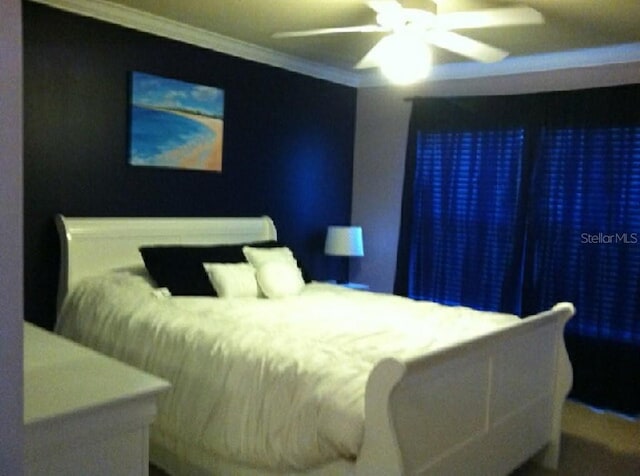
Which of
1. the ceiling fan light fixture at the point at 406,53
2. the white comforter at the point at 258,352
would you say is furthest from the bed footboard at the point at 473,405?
the ceiling fan light fixture at the point at 406,53

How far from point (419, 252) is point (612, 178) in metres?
1.54

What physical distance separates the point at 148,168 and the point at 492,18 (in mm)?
2311

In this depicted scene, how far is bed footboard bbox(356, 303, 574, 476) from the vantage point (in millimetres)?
1963

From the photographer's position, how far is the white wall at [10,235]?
3.07 ft

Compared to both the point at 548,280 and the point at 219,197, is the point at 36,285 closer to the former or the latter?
the point at 219,197

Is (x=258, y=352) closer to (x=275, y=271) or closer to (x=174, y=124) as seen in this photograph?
(x=275, y=271)

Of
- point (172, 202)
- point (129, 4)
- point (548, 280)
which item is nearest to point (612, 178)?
point (548, 280)

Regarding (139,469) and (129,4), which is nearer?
(139,469)

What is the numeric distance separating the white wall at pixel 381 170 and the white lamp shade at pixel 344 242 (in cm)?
35

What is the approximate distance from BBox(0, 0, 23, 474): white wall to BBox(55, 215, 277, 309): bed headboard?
2.56m

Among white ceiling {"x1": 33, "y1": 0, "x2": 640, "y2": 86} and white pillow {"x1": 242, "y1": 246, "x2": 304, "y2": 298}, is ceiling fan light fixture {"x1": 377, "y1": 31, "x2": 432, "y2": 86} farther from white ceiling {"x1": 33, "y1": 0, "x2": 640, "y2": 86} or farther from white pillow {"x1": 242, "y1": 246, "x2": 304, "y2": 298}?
white pillow {"x1": 242, "y1": 246, "x2": 304, "y2": 298}

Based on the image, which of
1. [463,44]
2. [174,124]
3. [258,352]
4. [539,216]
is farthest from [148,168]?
[539,216]

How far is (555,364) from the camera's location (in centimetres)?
311

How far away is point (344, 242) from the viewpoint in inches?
191
